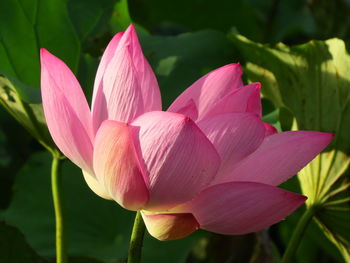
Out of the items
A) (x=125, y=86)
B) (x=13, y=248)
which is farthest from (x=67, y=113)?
(x=13, y=248)

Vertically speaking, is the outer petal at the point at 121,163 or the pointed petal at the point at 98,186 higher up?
the outer petal at the point at 121,163

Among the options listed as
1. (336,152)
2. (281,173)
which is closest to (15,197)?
(336,152)

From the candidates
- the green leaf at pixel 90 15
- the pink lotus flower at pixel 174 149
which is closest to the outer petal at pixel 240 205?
the pink lotus flower at pixel 174 149

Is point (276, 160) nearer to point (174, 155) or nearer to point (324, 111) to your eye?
point (174, 155)

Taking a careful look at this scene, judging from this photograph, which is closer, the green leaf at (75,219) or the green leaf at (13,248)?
the green leaf at (13,248)

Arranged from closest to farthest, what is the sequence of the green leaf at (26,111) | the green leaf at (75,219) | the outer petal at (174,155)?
the outer petal at (174,155) < the green leaf at (26,111) < the green leaf at (75,219)

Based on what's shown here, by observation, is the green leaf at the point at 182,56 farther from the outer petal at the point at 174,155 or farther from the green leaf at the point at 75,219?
the outer petal at the point at 174,155

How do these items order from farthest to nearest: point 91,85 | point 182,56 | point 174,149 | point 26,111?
point 182,56 < point 91,85 < point 26,111 < point 174,149
